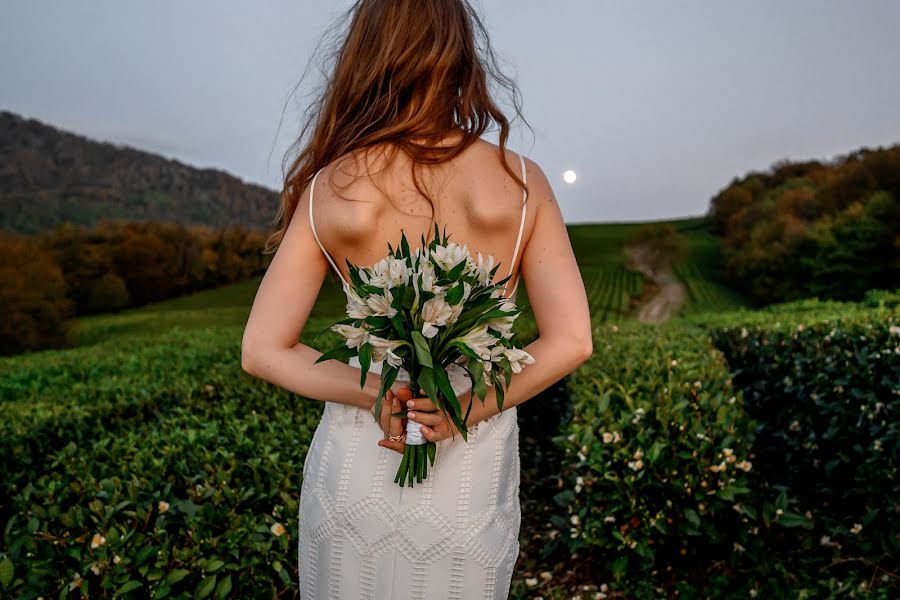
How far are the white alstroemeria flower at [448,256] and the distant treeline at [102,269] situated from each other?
71.9ft

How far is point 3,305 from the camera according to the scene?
2173cm

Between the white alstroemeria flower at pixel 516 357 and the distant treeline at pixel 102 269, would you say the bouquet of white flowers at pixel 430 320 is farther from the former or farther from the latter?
the distant treeline at pixel 102 269

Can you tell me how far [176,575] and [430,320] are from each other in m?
1.50

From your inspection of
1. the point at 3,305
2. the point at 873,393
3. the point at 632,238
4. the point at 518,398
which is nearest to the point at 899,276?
the point at 632,238

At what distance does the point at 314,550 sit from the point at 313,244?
83 centimetres

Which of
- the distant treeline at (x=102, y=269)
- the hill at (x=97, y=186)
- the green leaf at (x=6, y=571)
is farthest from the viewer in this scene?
the hill at (x=97, y=186)

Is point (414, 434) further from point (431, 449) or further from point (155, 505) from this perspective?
point (155, 505)

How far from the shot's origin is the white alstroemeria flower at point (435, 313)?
3.92 ft

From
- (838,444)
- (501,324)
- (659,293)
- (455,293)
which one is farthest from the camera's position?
(659,293)

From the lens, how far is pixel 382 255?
5.26ft

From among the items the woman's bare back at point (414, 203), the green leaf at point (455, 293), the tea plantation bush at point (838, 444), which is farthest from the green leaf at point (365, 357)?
the tea plantation bush at point (838, 444)

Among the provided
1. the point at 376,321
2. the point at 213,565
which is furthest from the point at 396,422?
the point at 213,565

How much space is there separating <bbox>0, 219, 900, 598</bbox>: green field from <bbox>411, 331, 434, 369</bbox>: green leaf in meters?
0.68

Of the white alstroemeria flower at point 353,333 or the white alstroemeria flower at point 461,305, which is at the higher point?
the white alstroemeria flower at point 461,305
